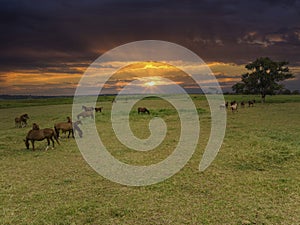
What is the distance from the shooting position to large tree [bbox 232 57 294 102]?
65875 millimetres

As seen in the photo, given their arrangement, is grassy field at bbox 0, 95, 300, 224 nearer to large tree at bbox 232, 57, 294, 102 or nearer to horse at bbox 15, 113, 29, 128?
horse at bbox 15, 113, 29, 128

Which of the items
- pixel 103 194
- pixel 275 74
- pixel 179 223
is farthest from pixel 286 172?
pixel 275 74

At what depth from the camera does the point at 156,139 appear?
19.7 m

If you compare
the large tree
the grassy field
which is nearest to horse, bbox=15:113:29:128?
the grassy field

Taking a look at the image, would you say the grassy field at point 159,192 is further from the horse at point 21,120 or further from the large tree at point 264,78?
the large tree at point 264,78

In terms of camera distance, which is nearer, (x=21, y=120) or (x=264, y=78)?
(x=21, y=120)

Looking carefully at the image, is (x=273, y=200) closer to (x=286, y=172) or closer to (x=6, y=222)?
(x=286, y=172)

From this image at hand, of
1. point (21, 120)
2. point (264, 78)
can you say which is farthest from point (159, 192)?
point (264, 78)

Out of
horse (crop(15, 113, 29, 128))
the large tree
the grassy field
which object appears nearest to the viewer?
the grassy field

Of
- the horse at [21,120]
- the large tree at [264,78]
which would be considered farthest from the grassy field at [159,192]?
the large tree at [264,78]

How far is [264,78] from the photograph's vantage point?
6612 cm

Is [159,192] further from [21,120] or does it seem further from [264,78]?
[264,78]

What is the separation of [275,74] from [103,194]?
2610 inches

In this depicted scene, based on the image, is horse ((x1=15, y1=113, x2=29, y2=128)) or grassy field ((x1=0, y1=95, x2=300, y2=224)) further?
horse ((x1=15, y1=113, x2=29, y2=128))
